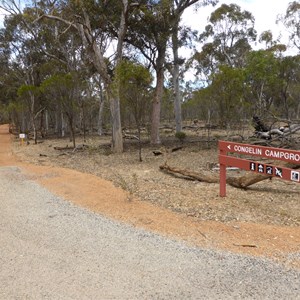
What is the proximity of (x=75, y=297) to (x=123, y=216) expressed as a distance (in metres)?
2.65

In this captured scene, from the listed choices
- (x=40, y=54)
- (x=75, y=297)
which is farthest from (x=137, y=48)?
(x=75, y=297)

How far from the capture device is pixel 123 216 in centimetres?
561

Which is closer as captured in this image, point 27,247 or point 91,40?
point 27,247

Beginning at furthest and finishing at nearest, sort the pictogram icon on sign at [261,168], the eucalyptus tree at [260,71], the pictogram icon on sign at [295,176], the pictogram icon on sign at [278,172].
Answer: the eucalyptus tree at [260,71] → the pictogram icon on sign at [261,168] → the pictogram icon on sign at [278,172] → the pictogram icon on sign at [295,176]

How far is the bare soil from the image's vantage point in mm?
4355

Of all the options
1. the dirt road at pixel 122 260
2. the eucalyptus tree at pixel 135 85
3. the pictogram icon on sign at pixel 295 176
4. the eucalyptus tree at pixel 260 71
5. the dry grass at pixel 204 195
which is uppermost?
the eucalyptus tree at pixel 260 71

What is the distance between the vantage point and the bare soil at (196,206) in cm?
436

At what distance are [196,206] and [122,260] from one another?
2.55 m

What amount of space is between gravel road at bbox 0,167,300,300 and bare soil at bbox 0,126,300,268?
41cm

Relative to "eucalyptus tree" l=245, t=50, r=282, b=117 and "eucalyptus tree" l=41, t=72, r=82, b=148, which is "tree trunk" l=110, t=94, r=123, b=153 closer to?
"eucalyptus tree" l=41, t=72, r=82, b=148

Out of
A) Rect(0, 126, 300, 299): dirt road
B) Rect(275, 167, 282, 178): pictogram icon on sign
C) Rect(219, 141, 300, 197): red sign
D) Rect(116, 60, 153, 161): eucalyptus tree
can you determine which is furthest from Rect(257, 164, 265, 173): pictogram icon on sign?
Rect(116, 60, 153, 161): eucalyptus tree

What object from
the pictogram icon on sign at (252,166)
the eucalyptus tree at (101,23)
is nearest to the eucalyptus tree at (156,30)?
the eucalyptus tree at (101,23)

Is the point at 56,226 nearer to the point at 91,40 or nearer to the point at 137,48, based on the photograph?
the point at 91,40

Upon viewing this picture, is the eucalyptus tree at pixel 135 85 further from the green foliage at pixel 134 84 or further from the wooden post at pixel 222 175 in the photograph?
the wooden post at pixel 222 175
